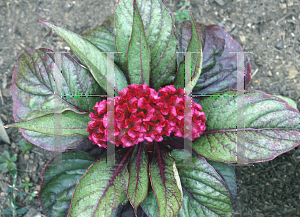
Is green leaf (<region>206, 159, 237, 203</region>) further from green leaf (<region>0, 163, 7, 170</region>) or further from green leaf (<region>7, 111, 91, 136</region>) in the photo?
green leaf (<region>0, 163, 7, 170</region>)

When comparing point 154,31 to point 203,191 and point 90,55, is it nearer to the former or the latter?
point 90,55

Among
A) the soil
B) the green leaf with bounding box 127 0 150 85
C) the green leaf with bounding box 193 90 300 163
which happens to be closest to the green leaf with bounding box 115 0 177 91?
the green leaf with bounding box 127 0 150 85

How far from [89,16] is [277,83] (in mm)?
1312

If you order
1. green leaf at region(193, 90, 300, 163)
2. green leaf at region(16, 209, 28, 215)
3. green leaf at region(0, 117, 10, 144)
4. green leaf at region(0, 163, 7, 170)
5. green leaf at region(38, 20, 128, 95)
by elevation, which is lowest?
green leaf at region(16, 209, 28, 215)

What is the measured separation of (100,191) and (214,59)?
0.82m

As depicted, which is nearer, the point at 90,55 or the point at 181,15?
the point at 90,55

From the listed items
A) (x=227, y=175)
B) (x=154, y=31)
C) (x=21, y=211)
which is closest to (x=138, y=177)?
(x=227, y=175)

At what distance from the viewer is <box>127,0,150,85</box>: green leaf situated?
1004mm

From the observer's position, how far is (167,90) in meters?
1.02

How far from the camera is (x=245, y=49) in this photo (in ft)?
5.98

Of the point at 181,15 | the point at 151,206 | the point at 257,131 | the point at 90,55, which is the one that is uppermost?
the point at 181,15

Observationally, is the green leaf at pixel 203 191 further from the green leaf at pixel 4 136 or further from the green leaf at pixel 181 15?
the green leaf at pixel 4 136

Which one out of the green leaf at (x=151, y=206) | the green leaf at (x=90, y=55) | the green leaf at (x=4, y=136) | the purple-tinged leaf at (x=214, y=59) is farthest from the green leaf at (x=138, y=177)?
the green leaf at (x=4, y=136)

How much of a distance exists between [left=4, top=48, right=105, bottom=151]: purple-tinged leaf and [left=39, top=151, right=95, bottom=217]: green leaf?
3.8 inches
